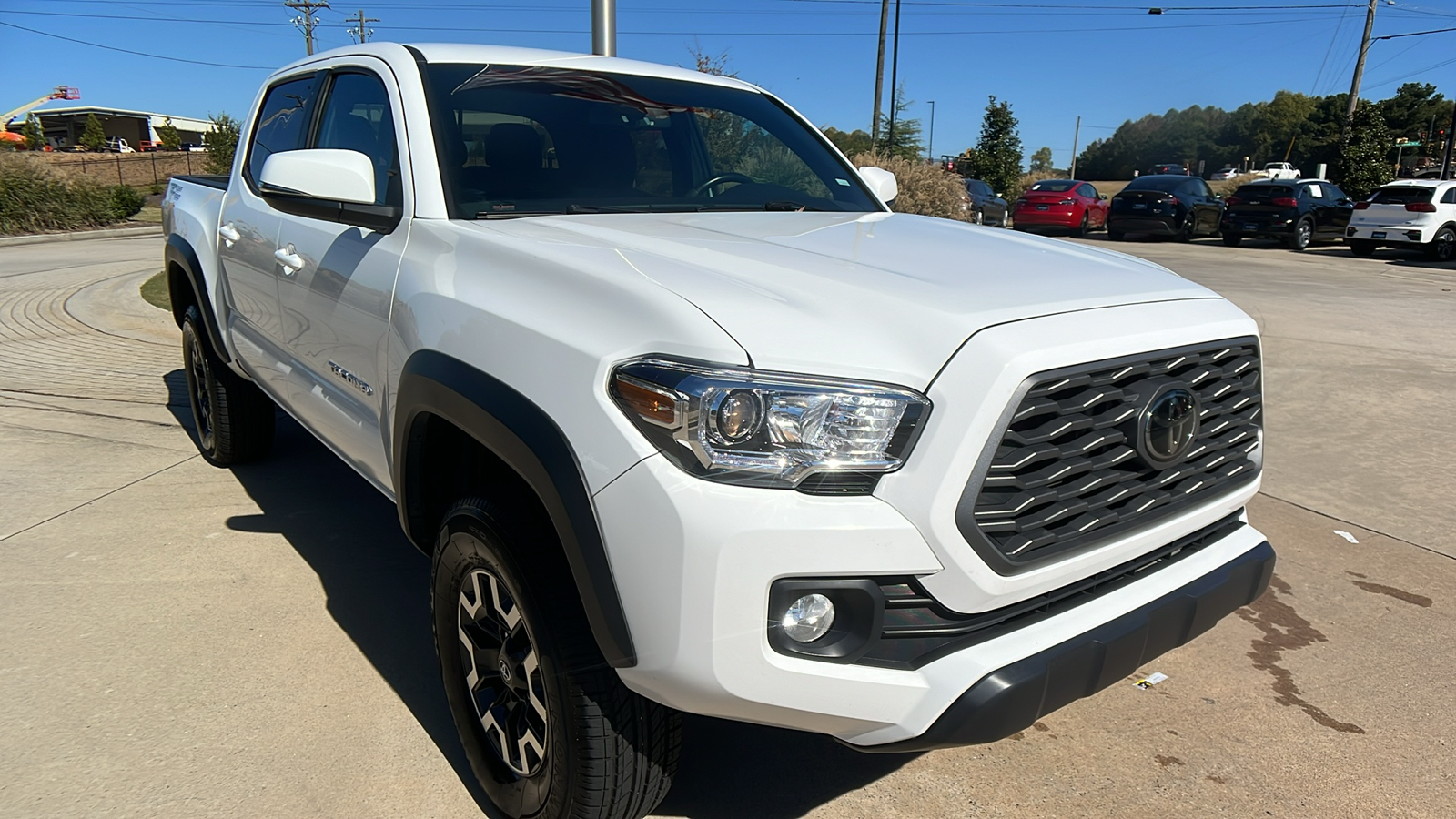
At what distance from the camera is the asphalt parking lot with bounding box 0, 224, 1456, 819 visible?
2527mm

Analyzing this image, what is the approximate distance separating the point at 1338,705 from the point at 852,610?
2.06 m

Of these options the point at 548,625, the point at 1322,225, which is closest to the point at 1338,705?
the point at 548,625


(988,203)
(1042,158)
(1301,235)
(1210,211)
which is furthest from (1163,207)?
(1042,158)

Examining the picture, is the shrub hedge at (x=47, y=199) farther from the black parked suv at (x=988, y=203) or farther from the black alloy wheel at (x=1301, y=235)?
the black alloy wheel at (x=1301, y=235)

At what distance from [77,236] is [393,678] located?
21.9 meters

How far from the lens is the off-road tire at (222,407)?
4.73m

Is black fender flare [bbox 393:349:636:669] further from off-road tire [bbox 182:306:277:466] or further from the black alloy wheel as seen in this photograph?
the black alloy wheel

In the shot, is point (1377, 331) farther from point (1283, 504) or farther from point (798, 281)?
point (798, 281)

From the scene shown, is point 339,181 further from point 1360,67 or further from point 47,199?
point 1360,67

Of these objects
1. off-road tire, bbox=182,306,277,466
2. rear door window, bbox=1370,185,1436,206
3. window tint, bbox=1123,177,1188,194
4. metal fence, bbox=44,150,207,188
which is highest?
metal fence, bbox=44,150,207,188

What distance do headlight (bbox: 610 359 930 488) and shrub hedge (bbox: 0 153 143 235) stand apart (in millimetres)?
23647

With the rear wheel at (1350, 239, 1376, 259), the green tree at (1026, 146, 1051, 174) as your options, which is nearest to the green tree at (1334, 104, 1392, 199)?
the rear wheel at (1350, 239, 1376, 259)

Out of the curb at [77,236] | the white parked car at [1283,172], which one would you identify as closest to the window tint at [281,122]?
the curb at [77,236]

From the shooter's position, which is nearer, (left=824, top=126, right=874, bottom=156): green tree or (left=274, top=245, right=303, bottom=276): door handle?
(left=274, top=245, right=303, bottom=276): door handle
